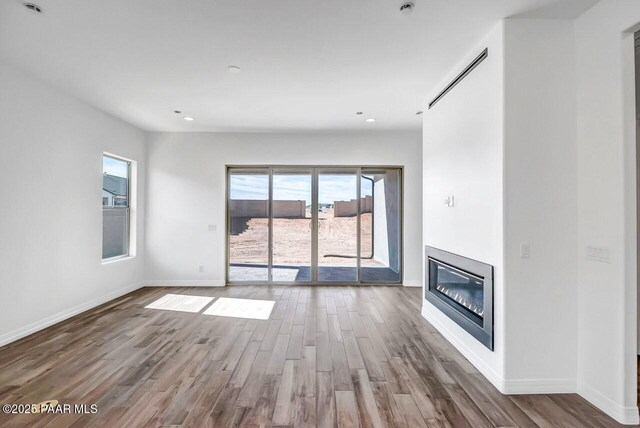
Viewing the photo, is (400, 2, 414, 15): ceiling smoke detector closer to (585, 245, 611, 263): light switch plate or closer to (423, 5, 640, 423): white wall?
(423, 5, 640, 423): white wall

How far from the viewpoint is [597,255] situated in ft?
6.76

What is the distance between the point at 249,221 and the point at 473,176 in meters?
4.04

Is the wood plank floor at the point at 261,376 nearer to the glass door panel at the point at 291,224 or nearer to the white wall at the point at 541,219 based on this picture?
the white wall at the point at 541,219

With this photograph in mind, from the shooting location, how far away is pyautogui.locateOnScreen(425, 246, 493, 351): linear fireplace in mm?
2410

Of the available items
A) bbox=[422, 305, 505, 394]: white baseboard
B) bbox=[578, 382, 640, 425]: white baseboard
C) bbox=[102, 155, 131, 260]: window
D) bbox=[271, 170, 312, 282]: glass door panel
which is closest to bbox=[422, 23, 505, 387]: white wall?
bbox=[422, 305, 505, 394]: white baseboard

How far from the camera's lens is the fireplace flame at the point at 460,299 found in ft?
8.61

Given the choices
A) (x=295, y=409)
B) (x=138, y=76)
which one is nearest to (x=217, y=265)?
(x=138, y=76)

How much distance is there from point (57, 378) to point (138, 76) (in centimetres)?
293

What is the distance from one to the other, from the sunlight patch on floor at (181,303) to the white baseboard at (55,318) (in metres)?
0.72

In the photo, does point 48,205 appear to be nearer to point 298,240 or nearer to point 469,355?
point 298,240

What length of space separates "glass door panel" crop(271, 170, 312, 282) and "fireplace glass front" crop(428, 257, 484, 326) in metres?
2.55

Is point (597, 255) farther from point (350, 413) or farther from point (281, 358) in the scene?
point (281, 358)

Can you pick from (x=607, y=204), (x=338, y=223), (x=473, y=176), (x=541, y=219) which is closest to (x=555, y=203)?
(x=541, y=219)

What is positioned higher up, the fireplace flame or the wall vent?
the wall vent
